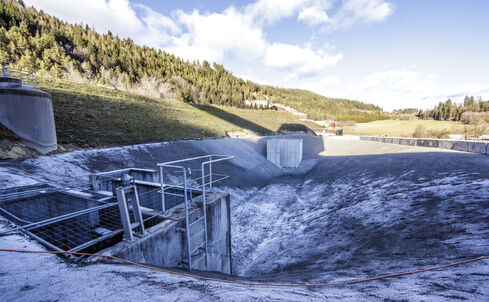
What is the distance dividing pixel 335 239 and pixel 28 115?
1577 cm

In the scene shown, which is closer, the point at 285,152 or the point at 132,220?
the point at 132,220

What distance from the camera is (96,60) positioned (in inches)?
1783

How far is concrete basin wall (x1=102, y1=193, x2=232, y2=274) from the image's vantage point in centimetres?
436

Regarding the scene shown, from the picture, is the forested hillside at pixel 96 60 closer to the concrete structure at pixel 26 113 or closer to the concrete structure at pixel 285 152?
the concrete structure at pixel 26 113

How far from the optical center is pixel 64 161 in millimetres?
11180

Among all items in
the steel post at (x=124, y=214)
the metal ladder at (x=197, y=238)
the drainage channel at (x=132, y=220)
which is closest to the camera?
the steel post at (x=124, y=214)

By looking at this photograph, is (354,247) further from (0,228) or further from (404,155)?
(404,155)

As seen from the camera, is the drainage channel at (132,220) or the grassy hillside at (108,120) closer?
the drainage channel at (132,220)

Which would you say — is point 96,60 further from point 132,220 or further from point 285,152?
point 132,220

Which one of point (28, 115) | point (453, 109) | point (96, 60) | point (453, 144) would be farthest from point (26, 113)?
point (453, 109)

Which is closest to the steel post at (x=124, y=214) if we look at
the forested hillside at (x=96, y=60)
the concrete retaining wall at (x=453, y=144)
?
the concrete retaining wall at (x=453, y=144)

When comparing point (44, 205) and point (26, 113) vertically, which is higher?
point (26, 113)

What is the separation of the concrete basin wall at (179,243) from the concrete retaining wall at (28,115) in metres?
10.4

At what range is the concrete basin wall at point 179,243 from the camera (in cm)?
436
